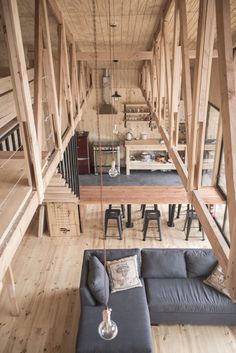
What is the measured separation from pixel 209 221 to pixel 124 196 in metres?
4.61

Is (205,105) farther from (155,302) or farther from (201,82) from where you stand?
(155,302)

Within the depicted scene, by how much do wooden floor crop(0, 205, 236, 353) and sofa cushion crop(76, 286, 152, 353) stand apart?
62 cm

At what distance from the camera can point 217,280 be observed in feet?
15.6

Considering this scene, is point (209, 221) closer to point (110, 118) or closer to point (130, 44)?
point (130, 44)

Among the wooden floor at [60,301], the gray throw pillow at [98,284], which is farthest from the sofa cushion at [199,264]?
the gray throw pillow at [98,284]

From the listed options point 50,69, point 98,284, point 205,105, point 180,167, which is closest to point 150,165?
point 98,284

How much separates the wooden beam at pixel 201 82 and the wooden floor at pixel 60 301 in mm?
2946

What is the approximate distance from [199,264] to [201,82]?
3491 mm

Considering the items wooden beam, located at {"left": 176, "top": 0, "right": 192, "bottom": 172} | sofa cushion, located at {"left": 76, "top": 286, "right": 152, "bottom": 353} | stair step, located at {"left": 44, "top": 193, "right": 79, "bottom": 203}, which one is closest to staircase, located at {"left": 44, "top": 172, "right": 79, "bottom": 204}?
stair step, located at {"left": 44, "top": 193, "right": 79, "bottom": 203}

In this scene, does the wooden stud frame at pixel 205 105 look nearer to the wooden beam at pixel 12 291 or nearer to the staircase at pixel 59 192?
the staircase at pixel 59 192

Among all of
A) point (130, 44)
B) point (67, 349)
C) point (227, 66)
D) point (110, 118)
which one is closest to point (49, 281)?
point (67, 349)

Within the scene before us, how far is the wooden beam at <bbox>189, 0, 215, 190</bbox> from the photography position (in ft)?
6.97

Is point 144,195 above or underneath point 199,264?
above

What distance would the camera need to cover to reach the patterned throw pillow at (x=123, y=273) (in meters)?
4.75
